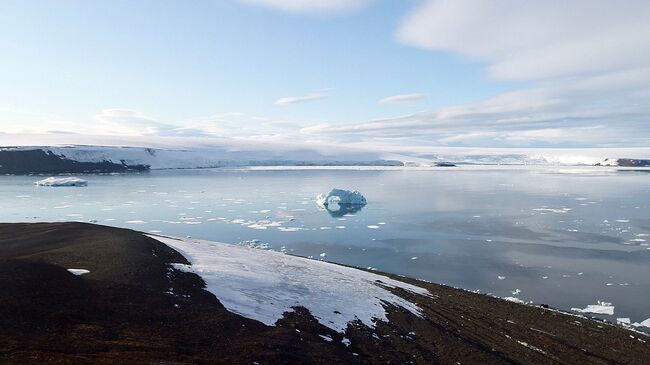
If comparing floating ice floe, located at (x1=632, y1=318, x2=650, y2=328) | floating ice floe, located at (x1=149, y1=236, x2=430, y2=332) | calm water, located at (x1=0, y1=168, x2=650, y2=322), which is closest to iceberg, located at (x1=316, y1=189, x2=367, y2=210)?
calm water, located at (x1=0, y1=168, x2=650, y2=322)

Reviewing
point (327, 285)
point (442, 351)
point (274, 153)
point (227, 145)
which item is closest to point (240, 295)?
point (327, 285)

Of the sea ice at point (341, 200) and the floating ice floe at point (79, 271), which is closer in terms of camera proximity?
the floating ice floe at point (79, 271)

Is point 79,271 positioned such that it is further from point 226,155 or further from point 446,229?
point 226,155

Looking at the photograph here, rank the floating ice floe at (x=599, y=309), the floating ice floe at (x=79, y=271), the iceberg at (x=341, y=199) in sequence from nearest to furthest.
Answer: the floating ice floe at (x=79, y=271) < the floating ice floe at (x=599, y=309) < the iceberg at (x=341, y=199)

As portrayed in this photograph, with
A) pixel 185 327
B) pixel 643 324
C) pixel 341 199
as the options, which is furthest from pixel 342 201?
pixel 185 327

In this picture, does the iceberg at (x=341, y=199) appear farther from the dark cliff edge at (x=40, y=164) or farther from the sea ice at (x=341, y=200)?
the dark cliff edge at (x=40, y=164)

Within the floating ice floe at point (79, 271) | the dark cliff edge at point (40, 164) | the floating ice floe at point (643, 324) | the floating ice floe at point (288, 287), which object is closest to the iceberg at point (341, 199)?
the floating ice floe at point (288, 287)
